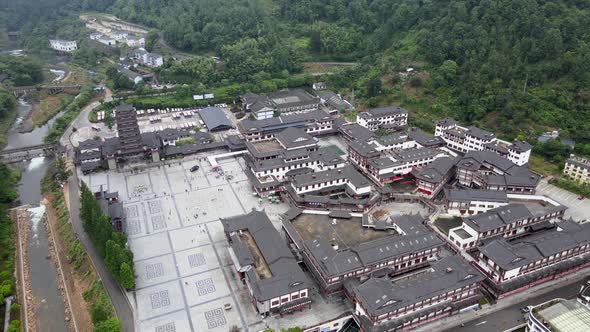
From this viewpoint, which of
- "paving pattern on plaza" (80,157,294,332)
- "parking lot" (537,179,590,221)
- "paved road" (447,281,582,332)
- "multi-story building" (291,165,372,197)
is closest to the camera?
"paved road" (447,281,582,332)

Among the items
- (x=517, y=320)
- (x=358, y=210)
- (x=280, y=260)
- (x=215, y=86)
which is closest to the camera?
(x=517, y=320)

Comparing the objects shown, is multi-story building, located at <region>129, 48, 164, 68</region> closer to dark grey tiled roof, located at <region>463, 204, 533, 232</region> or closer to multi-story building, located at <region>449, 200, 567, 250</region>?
multi-story building, located at <region>449, 200, 567, 250</region>

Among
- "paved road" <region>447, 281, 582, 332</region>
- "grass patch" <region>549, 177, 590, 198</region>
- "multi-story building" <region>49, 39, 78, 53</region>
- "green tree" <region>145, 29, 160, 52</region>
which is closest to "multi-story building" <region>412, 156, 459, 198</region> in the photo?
"grass patch" <region>549, 177, 590, 198</region>

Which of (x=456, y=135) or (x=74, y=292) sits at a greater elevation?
(x=456, y=135)

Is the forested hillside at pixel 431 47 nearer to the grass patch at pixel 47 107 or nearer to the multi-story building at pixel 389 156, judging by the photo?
the multi-story building at pixel 389 156

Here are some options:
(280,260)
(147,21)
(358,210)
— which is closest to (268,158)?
(358,210)

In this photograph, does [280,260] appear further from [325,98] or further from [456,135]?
[325,98]
